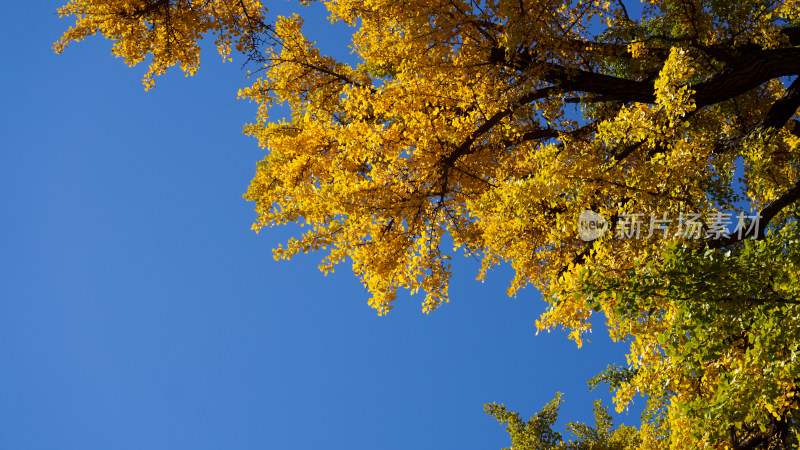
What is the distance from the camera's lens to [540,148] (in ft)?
27.9

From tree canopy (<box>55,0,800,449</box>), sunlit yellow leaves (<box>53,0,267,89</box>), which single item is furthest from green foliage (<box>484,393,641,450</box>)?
sunlit yellow leaves (<box>53,0,267,89</box>)

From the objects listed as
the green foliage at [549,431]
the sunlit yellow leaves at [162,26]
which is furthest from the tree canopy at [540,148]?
the green foliage at [549,431]

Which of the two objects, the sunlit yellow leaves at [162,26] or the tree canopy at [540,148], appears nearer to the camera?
the tree canopy at [540,148]

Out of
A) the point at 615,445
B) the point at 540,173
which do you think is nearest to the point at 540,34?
the point at 540,173

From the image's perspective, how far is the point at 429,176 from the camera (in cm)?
981

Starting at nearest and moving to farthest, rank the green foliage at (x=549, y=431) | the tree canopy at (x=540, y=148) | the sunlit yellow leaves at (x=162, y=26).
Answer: the tree canopy at (x=540, y=148), the sunlit yellow leaves at (x=162, y=26), the green foliage at (x=549, y=431)

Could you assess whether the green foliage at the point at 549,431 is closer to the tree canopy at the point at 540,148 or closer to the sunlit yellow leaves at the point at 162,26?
the tree canopy at the point at 540,148

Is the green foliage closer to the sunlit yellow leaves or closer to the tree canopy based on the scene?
the tree canopy

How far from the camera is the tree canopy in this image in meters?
7.05

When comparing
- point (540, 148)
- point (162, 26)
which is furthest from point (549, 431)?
point (162, 26)

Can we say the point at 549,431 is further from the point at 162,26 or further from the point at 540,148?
the point at 162,26

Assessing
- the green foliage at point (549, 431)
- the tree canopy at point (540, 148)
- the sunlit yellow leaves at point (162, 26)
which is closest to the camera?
the tree canopy at point (540, 148)

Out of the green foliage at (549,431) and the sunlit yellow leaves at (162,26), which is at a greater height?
the sunlit yellow leaves at (162,26)

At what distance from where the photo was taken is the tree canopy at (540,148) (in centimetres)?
705
